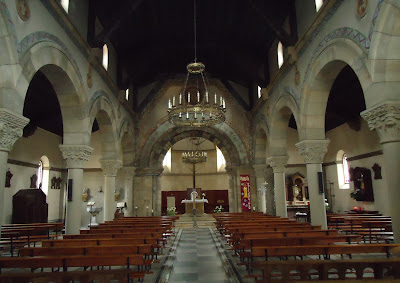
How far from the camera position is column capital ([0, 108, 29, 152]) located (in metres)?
6.30

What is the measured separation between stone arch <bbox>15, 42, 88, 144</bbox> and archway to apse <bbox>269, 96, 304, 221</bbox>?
24.9 feet

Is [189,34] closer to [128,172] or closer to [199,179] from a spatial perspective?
[128,172]

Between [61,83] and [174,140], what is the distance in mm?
11787

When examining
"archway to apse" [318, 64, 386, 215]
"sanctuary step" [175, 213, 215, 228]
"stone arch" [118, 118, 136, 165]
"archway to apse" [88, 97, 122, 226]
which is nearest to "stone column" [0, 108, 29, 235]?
"archway to apse" [88, 97, 122, 226]

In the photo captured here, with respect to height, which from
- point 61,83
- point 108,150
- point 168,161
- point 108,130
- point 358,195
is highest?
point 61,83

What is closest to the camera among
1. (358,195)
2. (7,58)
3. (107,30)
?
(7,58)

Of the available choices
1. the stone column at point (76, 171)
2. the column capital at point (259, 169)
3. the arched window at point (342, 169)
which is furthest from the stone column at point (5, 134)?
the arched window at point (342, 169)

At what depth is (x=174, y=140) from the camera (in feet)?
69.5

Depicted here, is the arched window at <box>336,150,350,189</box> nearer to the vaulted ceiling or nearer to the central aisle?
the vaulted ceiling

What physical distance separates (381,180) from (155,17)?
12.7 m

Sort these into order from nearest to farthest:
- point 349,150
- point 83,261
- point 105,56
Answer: point 83,261
point 105,56
point 349,150

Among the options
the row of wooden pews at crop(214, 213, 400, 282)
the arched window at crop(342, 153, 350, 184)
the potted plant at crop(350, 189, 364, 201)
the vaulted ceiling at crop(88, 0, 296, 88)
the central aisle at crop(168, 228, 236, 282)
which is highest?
the vaulted ceiling at crop(88, 0, 296, 88)

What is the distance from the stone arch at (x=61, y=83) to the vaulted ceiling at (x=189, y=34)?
2.12 m

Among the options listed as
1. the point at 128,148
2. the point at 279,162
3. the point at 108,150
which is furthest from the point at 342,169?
the point at 108,150
